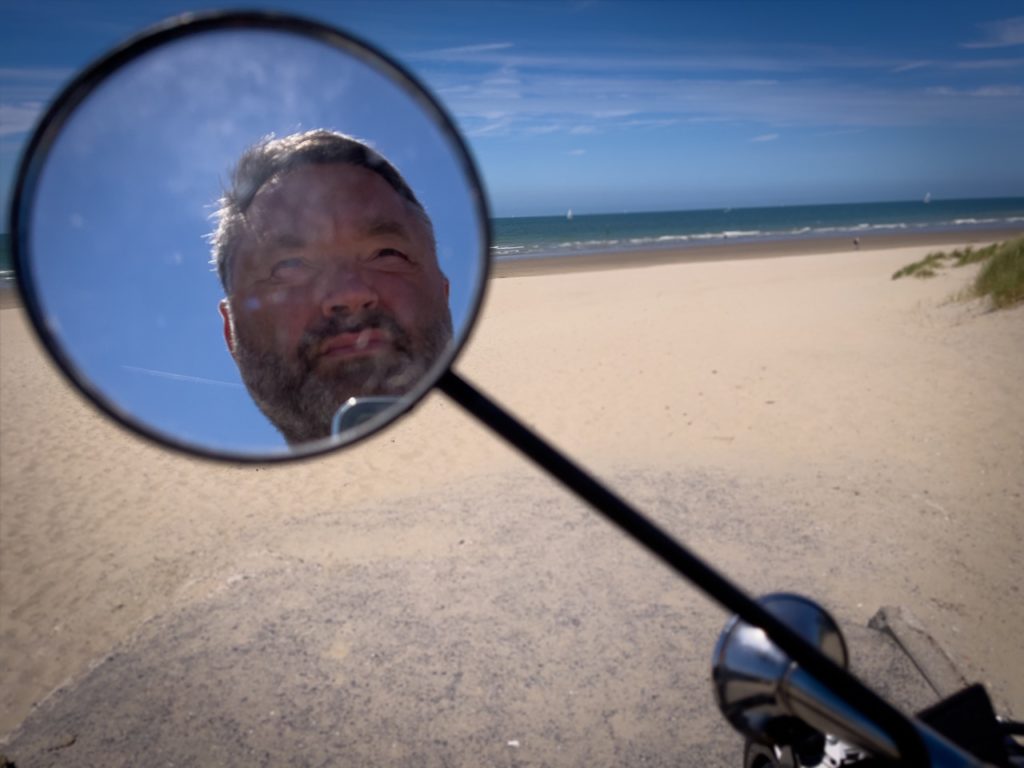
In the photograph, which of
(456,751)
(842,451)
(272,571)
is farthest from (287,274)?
(842,451)

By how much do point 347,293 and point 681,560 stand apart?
0.85 metres

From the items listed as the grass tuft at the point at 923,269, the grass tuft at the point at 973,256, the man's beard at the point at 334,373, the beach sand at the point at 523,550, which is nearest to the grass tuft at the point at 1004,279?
the beach sand at the point at 523,550

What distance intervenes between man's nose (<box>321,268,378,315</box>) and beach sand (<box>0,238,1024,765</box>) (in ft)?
2.61

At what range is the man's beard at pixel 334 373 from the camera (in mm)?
1261

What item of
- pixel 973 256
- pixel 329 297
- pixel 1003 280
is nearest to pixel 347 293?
pixel 329 297

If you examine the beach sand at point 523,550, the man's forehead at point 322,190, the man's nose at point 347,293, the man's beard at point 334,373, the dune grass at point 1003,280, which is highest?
the man's forehead at point 322,190

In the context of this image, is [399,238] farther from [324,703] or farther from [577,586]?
[577,586]

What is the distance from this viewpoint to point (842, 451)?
Result: 774cm

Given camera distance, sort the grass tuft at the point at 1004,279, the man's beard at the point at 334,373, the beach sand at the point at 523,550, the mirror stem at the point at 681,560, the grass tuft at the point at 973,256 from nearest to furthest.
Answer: the mirror stem at the point at 681,560, the man's beard at the point at 334,373, the beach sand at the point at 523,550, the grass tuft at the point at 1004,279, the grass tuft at the point at 973,256

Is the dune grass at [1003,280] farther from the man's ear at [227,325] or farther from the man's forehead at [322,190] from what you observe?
the man's ear at [227,325]

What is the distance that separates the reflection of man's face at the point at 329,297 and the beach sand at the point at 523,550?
23.4 inches

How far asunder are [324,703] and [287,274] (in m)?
3.36

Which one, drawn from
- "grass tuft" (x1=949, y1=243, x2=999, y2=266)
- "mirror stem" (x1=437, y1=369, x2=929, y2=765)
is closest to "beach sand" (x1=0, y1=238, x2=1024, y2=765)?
"mirror stem" (x1=437, y1=369, x2=929, y2=765)

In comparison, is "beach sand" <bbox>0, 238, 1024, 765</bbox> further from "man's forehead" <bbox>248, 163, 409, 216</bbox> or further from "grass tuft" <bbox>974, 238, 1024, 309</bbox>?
"grass tuft" <bbox>974, 238, 1024, 309</bbox>
